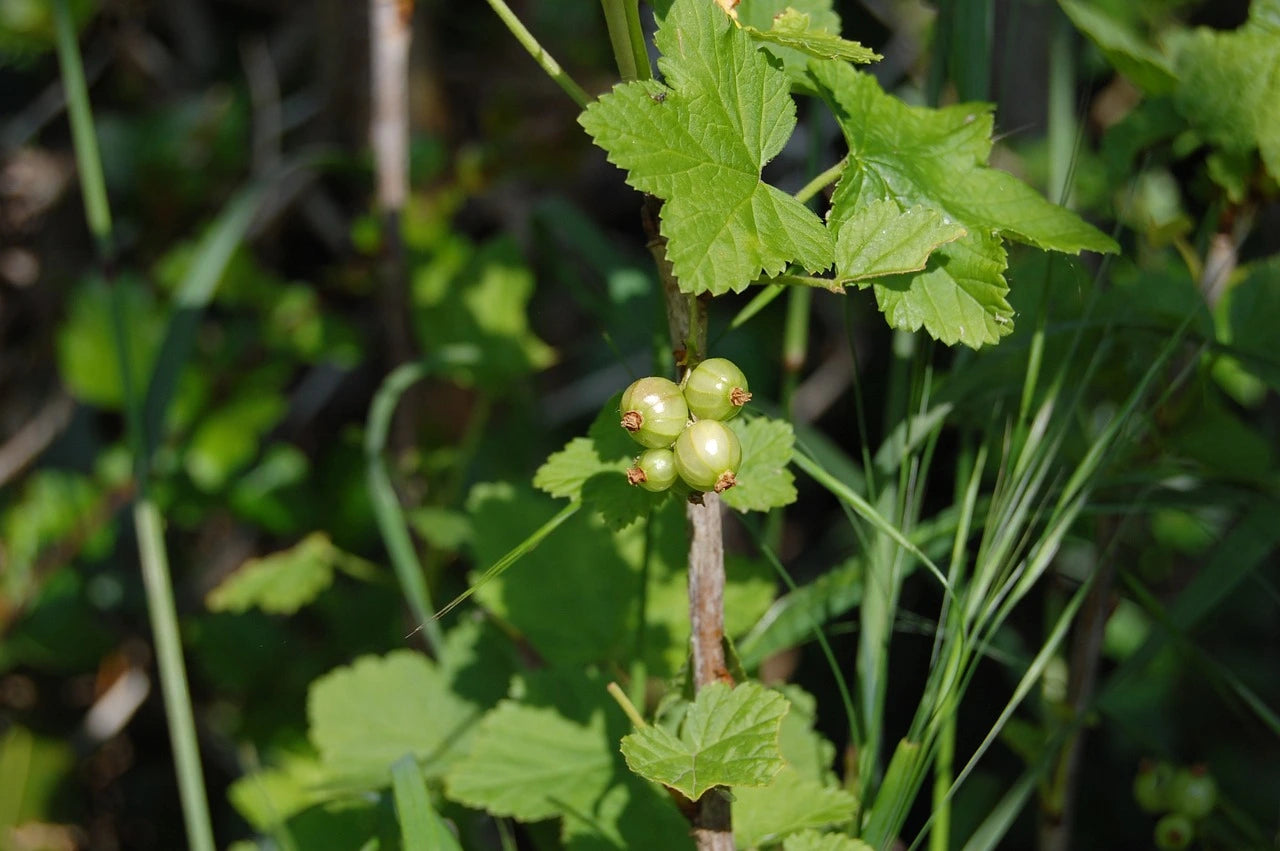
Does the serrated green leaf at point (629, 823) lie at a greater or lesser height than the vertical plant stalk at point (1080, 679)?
greater

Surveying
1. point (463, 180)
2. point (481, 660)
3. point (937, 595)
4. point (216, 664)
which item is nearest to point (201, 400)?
point (216, 664)

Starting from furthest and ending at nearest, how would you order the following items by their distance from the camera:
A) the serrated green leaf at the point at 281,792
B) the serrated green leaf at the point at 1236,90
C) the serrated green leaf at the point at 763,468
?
the serrated green leaf at the point at 281,792
the serrated green leaf at the point at 1236,90
the serrated green leaf at the point at 763,468

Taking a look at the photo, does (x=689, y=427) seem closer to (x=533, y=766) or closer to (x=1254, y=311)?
(x=533, y=766)

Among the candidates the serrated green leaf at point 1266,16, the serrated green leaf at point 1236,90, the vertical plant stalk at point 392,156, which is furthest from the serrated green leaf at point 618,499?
the vertical plant stalk at point 392,156

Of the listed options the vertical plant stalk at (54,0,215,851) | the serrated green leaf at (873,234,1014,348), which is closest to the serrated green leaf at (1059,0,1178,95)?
the serrated green leaf at (873,234,1014,348)

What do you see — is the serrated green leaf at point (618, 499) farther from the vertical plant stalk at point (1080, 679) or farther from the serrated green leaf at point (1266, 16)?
the serrated green leaf at point (1266, 16)

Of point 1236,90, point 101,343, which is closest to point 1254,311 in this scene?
point 1236,90

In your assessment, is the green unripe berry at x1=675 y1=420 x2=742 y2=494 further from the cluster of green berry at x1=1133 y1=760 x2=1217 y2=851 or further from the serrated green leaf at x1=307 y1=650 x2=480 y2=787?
the cluster of green berry at x1=1133 y1=760 x2=1217 y2=851
